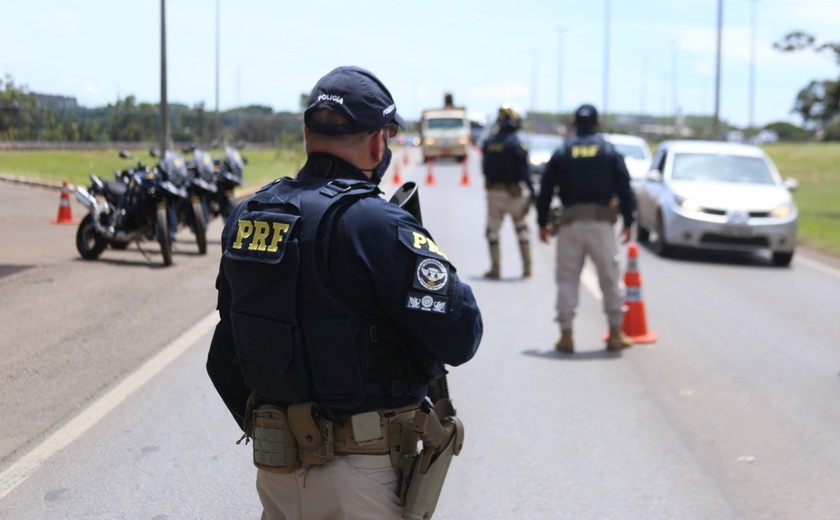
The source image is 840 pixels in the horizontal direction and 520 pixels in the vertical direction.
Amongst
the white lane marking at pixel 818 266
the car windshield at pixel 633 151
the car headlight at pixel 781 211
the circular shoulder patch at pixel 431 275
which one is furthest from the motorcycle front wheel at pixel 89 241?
the car windshield at pixel 633 151

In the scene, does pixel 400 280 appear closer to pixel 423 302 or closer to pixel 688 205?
pixel 423 302

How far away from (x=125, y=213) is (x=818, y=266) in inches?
381

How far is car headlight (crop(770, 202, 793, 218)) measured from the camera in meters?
16.2

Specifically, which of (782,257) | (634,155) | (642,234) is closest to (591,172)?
(782,257)

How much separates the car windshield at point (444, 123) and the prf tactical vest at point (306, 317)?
50252 mm

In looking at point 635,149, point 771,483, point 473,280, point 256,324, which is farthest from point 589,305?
point 635,149

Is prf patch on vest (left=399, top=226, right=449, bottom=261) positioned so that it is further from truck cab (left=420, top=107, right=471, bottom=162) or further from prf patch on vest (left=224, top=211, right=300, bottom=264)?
truck cab (left=420, top=107, right=471, bottom=162)

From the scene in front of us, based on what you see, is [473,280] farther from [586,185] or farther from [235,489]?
[235,489]

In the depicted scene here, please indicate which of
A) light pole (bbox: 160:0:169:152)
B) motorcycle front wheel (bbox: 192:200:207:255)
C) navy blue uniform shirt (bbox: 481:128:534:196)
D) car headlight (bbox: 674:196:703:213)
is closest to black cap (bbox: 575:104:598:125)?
navy blue uniform shirt (bbox: 481:128:534:196)

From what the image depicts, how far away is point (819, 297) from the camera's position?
13.3 meters

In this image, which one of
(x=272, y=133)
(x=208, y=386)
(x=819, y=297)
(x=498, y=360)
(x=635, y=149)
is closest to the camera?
(x=208, y=386)

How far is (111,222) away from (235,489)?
9.08m

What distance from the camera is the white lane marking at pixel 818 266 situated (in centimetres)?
1575

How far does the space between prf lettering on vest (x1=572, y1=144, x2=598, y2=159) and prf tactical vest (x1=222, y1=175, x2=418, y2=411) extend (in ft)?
20.7
